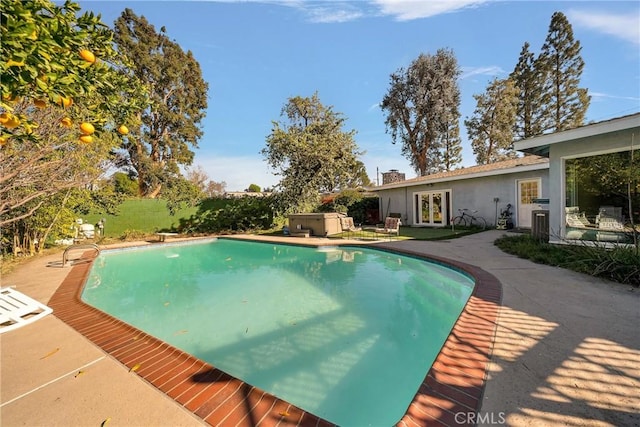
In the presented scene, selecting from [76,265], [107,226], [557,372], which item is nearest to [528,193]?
[557,372]

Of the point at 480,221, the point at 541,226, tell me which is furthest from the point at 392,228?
the point at 541,226

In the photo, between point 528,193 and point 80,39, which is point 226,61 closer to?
point 80,39

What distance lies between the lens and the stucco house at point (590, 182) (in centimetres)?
662

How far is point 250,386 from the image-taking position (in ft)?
7.52

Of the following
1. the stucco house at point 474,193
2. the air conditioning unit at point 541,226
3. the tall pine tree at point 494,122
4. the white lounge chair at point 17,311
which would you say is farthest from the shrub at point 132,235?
the tall pine tree at point 494,122

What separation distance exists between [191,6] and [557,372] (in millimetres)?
11639

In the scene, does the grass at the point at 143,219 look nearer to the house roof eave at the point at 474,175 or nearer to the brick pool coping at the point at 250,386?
the house roof eave at the point at 474,175

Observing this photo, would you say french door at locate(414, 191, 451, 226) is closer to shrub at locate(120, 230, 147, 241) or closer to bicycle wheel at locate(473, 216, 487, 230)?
bicycle wheel at locate(473, 216, 487, 230)

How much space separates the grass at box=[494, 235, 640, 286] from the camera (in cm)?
468

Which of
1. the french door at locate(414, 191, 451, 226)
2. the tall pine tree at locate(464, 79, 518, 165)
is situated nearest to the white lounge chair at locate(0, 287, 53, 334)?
the french door at locate(414, 191, 451, 226)

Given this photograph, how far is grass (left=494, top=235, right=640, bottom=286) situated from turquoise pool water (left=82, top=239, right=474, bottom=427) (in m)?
2.07

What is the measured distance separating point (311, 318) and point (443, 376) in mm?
2620

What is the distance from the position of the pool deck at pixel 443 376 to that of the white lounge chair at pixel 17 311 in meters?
0.11

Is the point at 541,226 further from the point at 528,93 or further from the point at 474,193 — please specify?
the point at 528,93
